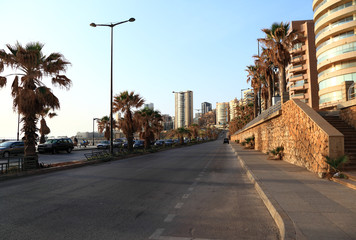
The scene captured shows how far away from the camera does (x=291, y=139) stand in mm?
15188

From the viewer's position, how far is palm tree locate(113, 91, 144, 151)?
27672 mm

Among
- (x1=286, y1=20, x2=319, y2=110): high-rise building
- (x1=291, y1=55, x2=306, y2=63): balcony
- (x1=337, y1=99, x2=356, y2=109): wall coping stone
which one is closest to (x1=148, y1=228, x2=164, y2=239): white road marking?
(x1=337, y1=99, x2=356, y2=109): wall coping stone

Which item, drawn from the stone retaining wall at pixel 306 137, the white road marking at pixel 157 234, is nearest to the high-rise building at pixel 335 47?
the stone retaining wall at pixel 306 137

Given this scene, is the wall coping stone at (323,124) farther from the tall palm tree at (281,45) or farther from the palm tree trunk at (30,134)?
the tall palm tree at (281,45)

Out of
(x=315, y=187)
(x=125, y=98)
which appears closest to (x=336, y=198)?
(x=315, y=187)

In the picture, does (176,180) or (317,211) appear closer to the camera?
(317,211)

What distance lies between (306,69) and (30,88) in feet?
226

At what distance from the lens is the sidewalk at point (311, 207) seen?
13.8ft

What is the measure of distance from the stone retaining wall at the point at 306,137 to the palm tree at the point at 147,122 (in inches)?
772

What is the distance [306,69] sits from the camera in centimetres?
6794

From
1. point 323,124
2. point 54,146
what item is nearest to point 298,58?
point 54,146

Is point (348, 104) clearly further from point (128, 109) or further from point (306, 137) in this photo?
point (128, 109)

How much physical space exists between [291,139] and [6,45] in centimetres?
1666

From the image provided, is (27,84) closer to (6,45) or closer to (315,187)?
(6,45)
